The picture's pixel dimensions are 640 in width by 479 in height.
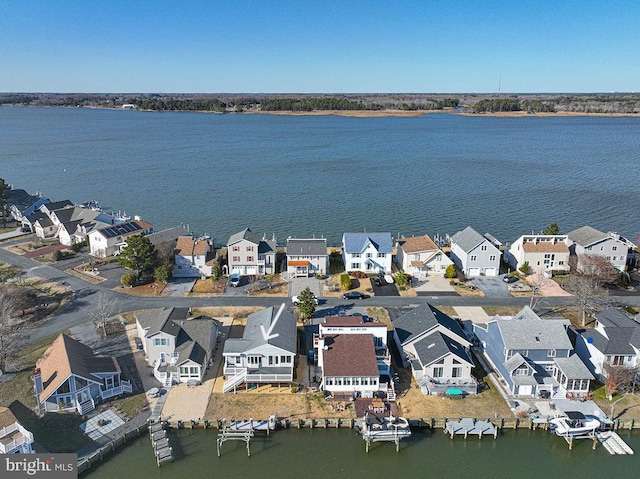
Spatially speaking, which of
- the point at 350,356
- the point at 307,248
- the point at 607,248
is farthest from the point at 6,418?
the point at 607,248

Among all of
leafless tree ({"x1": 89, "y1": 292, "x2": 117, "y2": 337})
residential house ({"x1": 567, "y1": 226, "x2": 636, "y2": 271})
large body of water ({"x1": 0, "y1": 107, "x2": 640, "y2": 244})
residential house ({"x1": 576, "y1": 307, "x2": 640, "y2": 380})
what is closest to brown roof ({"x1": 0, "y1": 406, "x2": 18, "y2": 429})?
leafless tree ({"x1": 89, "y1": 292, "x2": 117, "y2": 337})

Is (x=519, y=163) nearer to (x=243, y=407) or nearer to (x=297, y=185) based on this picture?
(x=297, y=185)

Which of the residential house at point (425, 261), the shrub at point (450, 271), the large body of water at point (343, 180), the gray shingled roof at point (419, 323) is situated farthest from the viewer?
the large body of water at point (343, 180)

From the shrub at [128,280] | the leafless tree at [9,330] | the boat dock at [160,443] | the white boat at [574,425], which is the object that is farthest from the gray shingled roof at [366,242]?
the leafless tree at [9,330]

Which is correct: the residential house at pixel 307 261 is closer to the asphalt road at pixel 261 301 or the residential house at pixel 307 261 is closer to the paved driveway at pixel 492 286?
the asphalt road at pixel 261 301

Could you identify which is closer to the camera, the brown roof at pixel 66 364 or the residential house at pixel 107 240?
the brown roof at pixel 66 364
